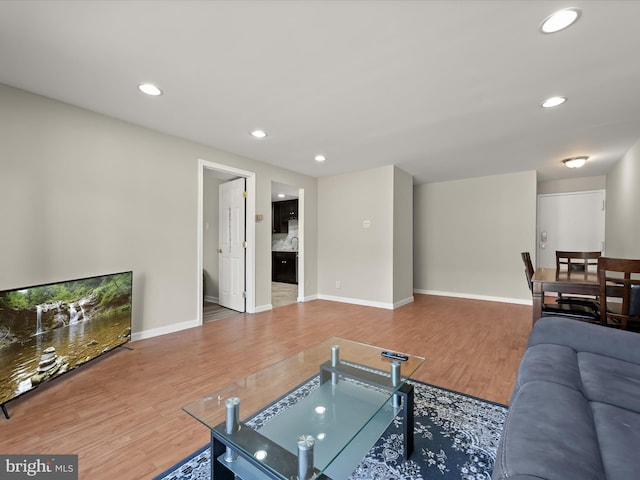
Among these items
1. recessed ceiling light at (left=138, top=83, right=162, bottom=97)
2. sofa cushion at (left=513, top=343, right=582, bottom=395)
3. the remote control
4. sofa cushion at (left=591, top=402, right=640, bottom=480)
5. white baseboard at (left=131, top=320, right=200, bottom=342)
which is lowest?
white baseboard at (left=131, top=320, right=200, bottom=342)

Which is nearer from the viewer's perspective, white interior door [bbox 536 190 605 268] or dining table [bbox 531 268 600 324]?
dining table [bbox 531 268 600 324]

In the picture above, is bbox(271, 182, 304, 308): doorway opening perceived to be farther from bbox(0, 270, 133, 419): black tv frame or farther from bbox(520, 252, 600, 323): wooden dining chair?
bbox(520, 252, 600, 323): wooden dining chair

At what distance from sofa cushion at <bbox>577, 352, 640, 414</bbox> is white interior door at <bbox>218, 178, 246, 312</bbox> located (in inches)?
152

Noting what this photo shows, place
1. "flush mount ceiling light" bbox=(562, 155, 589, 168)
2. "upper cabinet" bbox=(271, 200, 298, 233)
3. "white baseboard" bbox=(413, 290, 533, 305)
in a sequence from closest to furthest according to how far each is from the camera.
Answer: "flush mount ceiling light" bbox=(562, 155, 589, 168)
"white baseboard" bbox=(413, 290, 533, 305)
"upper cabinet" bbox=(271, 200, 298, 233)

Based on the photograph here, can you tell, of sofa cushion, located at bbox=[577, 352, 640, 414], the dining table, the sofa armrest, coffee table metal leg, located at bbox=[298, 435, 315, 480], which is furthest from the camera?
the dining table

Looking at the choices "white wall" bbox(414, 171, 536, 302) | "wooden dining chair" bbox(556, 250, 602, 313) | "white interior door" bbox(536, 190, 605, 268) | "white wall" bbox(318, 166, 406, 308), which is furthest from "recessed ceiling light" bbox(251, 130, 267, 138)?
"white interior door" bbox(536, 190, 605, 268)

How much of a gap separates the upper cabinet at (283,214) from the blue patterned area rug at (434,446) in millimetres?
6096

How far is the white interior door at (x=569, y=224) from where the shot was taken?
17.0ft

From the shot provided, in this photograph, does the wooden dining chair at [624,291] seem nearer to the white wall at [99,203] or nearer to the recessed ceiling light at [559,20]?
the recessed ceiling light at [559,20]

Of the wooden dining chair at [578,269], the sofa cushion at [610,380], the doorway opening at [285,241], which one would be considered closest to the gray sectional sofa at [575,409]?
the sofa cushion at [610,380]

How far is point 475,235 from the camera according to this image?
552cm

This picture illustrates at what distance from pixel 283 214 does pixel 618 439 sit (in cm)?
734

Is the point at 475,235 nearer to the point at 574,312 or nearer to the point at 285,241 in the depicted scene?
the point at 574,312

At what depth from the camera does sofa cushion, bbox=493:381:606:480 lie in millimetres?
753
